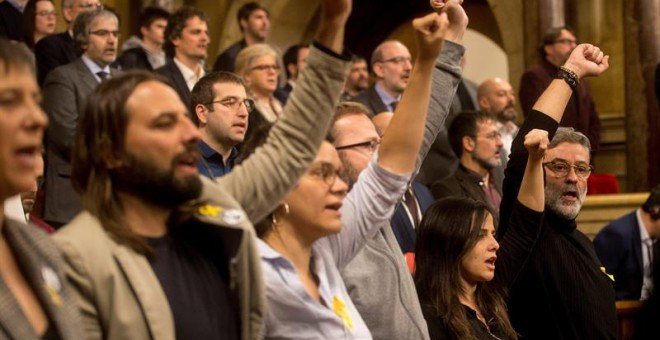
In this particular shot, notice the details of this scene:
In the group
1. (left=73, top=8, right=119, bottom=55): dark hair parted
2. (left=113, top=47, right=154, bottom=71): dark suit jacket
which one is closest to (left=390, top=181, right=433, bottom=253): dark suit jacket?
(left=73, top=8, right=119, bottom=55): dark hair parted

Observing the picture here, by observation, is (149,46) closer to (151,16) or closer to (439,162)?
(151,16)

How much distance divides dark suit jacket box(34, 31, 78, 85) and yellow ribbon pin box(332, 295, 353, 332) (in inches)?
178

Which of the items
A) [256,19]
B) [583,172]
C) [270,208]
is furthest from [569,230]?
[256,19]

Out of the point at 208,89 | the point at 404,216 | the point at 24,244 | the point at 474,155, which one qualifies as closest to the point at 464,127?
the point at 474,155

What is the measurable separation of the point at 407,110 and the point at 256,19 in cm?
566

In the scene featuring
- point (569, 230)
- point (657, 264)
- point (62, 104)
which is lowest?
point (657, 264)

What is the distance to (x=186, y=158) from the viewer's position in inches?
98.4

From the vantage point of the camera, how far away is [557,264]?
14.6 ft

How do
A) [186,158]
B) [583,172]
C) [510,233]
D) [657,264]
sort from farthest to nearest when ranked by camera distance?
[657,264] < [583,172] < [510,233] < [186,158]

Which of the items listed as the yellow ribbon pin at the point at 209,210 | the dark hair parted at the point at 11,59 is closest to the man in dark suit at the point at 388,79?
the yellow ribbon pin at the point at 209,210

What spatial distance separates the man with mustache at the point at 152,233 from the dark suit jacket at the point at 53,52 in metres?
4.82

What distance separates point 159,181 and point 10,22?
538 cm

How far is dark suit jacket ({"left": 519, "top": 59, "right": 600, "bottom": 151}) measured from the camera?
339 inches

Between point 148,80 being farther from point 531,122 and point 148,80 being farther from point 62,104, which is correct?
point 62,104
